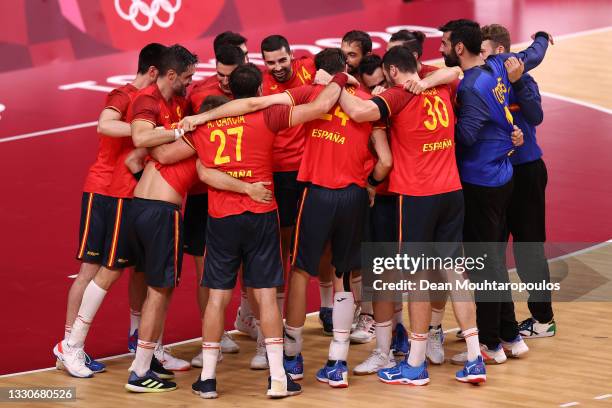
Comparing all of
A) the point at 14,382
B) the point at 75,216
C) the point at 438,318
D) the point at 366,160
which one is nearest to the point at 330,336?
the point at 438,318

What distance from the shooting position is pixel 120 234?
36.0 feet

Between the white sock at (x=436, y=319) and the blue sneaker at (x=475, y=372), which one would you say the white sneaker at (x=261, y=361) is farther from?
the blue sneaker at (x=475, y=372)

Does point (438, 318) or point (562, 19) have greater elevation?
point (562, 19)

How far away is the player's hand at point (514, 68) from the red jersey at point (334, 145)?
1405mm

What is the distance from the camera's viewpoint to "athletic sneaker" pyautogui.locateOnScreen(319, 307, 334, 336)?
1204 centimetres

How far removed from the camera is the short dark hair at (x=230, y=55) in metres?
11.3

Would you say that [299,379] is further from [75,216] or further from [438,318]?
[75,216]

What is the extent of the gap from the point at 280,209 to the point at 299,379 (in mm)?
1616

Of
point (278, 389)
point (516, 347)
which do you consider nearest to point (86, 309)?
point (278, 389)

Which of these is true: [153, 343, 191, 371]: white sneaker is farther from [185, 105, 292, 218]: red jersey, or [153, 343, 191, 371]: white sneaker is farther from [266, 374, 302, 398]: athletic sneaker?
[185, 105, 292, 218]: red jersey

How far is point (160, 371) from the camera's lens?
10969 mm

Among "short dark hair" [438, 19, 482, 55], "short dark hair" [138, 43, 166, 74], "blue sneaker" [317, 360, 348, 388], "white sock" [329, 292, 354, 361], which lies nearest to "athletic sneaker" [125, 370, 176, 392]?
"blue sneaker" [317, 360, 348, 388]

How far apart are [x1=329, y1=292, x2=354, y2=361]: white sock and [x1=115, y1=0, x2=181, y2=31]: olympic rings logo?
1366cm

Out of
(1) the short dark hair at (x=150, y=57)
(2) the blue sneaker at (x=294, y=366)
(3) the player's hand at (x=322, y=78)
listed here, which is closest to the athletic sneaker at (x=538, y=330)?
(2) the blue sneaker at (x=294, y=366)
